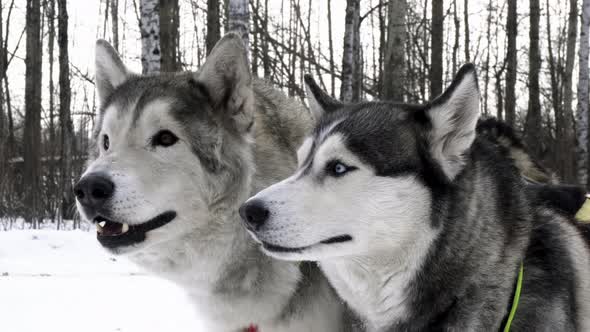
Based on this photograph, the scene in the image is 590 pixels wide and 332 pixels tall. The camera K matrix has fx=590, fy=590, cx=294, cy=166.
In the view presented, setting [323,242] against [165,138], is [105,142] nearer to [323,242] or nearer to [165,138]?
[165,138]

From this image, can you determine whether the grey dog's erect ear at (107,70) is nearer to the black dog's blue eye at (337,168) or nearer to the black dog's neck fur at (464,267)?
the black dog's blue eye at (337,168)

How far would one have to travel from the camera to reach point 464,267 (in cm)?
243

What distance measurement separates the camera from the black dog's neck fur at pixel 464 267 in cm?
240

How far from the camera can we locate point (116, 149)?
2.91 m

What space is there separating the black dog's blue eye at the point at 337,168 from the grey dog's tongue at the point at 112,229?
110 cm

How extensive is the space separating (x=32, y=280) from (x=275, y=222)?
4255mm

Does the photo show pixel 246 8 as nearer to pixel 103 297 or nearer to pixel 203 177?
pixel 103 297

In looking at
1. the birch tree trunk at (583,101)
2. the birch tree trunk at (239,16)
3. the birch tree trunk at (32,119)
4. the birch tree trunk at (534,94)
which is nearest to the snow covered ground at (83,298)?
the birch tree trunk at (239,16)

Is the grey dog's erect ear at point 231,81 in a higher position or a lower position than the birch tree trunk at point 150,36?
lower

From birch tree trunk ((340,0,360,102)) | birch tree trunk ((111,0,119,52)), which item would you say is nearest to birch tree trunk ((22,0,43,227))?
birch tree trunk ((340,0,360,102))

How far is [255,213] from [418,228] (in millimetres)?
668

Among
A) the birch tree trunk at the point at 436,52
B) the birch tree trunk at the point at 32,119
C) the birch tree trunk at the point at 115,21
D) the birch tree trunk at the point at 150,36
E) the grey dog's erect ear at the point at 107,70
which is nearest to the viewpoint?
the grey dog's erect ear at the point at 107,70

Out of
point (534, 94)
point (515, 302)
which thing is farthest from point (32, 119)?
point (515, 302)

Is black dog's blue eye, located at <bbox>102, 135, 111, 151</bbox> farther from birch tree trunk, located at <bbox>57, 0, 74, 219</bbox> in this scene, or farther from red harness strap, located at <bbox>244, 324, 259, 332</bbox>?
birch tree trunk, located at <bbox>57, 0, 74, 219</bbox>
